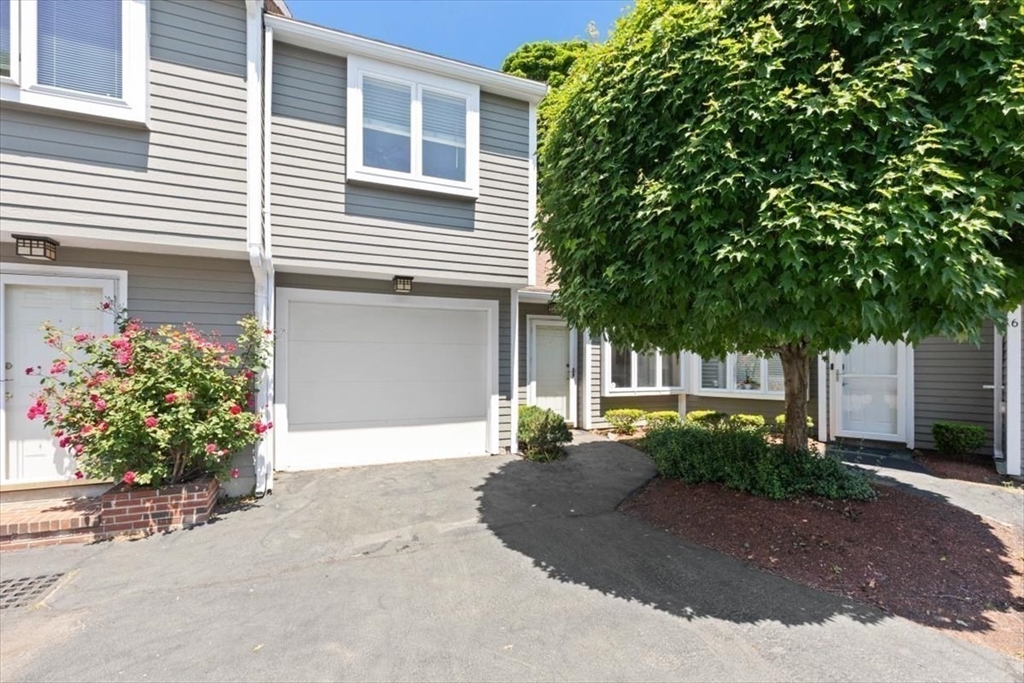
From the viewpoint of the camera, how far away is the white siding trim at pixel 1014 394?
5.84m

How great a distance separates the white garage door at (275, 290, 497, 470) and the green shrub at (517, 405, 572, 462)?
2.17 ft

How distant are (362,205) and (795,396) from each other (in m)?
5.55

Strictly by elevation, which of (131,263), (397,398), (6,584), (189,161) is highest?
(189,161)

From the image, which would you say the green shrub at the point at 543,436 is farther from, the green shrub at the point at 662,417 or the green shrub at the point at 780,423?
the green shrub at the point at 780,423

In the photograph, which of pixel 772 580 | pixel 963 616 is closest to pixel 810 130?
pixel 772 580

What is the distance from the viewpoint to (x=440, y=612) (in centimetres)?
307

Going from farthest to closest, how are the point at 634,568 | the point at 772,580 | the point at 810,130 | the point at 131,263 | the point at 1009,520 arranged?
the point at 131,263 → the point at 1009,520 → the point at 634,568 → the point at 772,580 → the point at 810,130

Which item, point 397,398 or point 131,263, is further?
point 397,398

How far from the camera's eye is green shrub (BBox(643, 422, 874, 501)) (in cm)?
450

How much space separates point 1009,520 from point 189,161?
9.07 metres

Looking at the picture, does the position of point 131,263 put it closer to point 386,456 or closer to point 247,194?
point 247,194

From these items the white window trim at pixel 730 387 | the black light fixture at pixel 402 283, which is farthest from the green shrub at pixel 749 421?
the black light fixture at pixel 402 283

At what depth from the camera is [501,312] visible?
23.9ft

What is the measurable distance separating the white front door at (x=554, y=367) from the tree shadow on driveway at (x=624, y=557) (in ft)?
10.6
